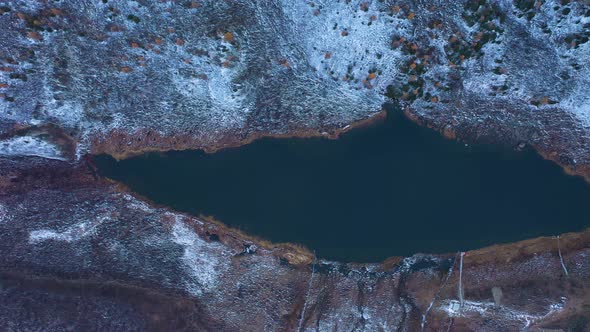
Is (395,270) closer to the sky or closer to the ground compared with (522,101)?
closer to the ground

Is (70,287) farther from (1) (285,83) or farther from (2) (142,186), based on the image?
(1) (285,83)

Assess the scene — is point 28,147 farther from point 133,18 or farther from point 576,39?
point 576,39

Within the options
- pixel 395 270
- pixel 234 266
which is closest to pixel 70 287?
pixel 234 266

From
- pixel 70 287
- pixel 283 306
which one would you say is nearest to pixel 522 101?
pixel 283 306

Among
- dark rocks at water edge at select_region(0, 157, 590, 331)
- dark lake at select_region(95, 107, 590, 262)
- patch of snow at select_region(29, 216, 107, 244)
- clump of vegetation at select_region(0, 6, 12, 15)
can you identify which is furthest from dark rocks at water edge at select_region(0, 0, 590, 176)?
patch of snow at select_region(29, 216, 107, 244)

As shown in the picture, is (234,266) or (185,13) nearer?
(185,13)

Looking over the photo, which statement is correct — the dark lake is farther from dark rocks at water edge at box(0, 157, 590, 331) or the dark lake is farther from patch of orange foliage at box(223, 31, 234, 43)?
patch of orange foliage at box(223, 31, 234, 43)

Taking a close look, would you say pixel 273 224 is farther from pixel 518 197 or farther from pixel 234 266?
pixel 518 197

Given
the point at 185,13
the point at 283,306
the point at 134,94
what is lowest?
the point at 283,306
